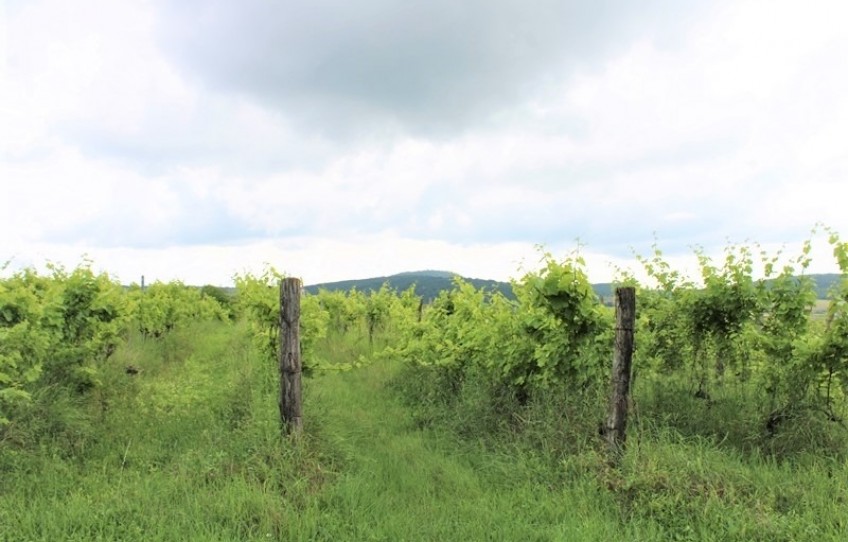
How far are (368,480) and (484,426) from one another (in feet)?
6.12

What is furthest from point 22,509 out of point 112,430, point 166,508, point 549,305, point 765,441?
point 765,441

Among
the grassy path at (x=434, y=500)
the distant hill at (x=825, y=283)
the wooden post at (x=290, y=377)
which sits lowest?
the grassy path at (x=434, y=500)

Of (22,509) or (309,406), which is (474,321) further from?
(22,509)

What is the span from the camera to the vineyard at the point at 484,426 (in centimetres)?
407

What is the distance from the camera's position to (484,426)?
626 centimetres

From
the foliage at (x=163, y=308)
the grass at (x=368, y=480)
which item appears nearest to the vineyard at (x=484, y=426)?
the grass at (x=368, y=480)

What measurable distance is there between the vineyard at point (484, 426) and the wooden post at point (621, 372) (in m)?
0.16

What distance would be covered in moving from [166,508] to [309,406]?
1838 millimetres

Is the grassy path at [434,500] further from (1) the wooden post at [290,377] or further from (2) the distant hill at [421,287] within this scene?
(2) the distant hill at [421,287]

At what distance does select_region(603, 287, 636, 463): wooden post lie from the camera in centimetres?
491

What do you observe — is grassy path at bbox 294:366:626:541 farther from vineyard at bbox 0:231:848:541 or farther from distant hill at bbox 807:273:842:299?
distant hill at bbox 807:273:842:299

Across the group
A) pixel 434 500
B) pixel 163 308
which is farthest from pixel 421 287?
pixel 434 500

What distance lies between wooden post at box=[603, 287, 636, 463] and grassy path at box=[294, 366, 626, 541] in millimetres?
668

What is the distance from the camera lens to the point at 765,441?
538 centimetres
